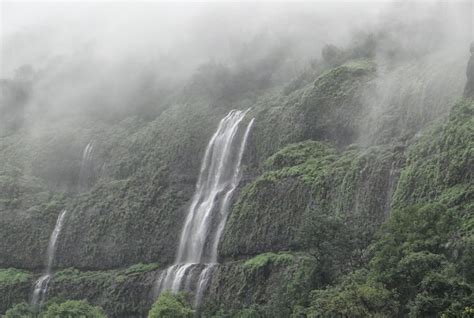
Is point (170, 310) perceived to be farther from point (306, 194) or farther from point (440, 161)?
point (440, 161)

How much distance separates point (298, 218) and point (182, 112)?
31464mm

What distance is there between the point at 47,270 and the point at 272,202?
27.9 metres

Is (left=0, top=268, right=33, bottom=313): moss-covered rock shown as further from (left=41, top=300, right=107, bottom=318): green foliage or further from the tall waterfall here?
(left=41, top=300, right=107, bottom=318): green foliage

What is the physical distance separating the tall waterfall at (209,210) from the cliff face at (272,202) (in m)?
1.29

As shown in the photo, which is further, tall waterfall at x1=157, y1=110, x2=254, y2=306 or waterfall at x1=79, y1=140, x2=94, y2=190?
waterfall at x1=79, y1=140, x2=94, y2=190

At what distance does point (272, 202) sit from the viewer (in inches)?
2420

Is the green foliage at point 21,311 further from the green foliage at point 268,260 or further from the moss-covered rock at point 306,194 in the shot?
the green foliage at point 268,260

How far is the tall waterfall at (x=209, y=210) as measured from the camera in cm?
6028

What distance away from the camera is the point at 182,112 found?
8631 centimetres

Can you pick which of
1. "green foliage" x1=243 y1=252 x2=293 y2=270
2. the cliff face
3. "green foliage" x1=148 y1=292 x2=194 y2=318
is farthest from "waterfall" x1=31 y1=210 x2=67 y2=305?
"green foliage" x1=148 y1=292 x2=194 y2=318

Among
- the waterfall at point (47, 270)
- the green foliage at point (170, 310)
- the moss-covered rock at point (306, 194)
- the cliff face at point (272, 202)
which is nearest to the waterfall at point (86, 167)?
the cliff face at point (272, 202)

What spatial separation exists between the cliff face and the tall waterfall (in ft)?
4.22

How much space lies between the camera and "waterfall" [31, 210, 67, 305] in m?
71.4

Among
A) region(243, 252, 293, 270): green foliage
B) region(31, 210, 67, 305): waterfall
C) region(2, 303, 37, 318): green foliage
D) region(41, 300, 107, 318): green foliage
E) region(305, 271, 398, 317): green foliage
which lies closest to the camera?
region(305, 271, 398, 317): green foliage
